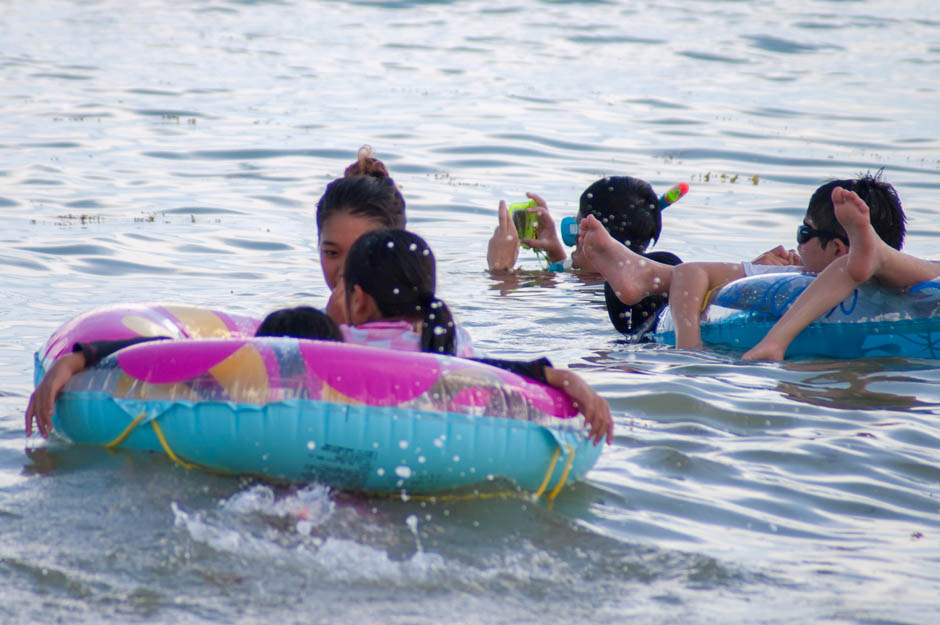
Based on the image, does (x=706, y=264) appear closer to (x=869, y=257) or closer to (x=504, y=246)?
(x=869, y=257)

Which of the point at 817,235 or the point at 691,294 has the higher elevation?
the point at 817,235

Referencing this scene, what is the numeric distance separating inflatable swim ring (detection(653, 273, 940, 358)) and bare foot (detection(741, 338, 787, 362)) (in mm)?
186

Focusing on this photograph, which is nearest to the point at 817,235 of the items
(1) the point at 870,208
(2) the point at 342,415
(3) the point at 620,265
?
(1) the point at 870,208

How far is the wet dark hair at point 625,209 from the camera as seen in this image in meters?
7.12

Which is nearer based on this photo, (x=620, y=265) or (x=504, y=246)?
(x=620, y=265)

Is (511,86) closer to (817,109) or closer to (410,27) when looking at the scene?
(817,109)

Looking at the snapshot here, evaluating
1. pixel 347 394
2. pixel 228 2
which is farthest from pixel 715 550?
pixel 228 2

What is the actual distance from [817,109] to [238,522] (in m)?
15.9

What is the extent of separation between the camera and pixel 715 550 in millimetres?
3482

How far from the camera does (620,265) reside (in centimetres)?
609

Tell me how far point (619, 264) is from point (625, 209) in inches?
44.1

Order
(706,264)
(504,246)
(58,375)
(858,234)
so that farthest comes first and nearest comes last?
(504,246) < (706,264) < (858,234) < (58,375)

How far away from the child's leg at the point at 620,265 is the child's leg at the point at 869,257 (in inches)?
42.6

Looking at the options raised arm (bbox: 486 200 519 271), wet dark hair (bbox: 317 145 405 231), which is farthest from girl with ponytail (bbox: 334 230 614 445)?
raised arm (bbox: 486 200 519 271)
